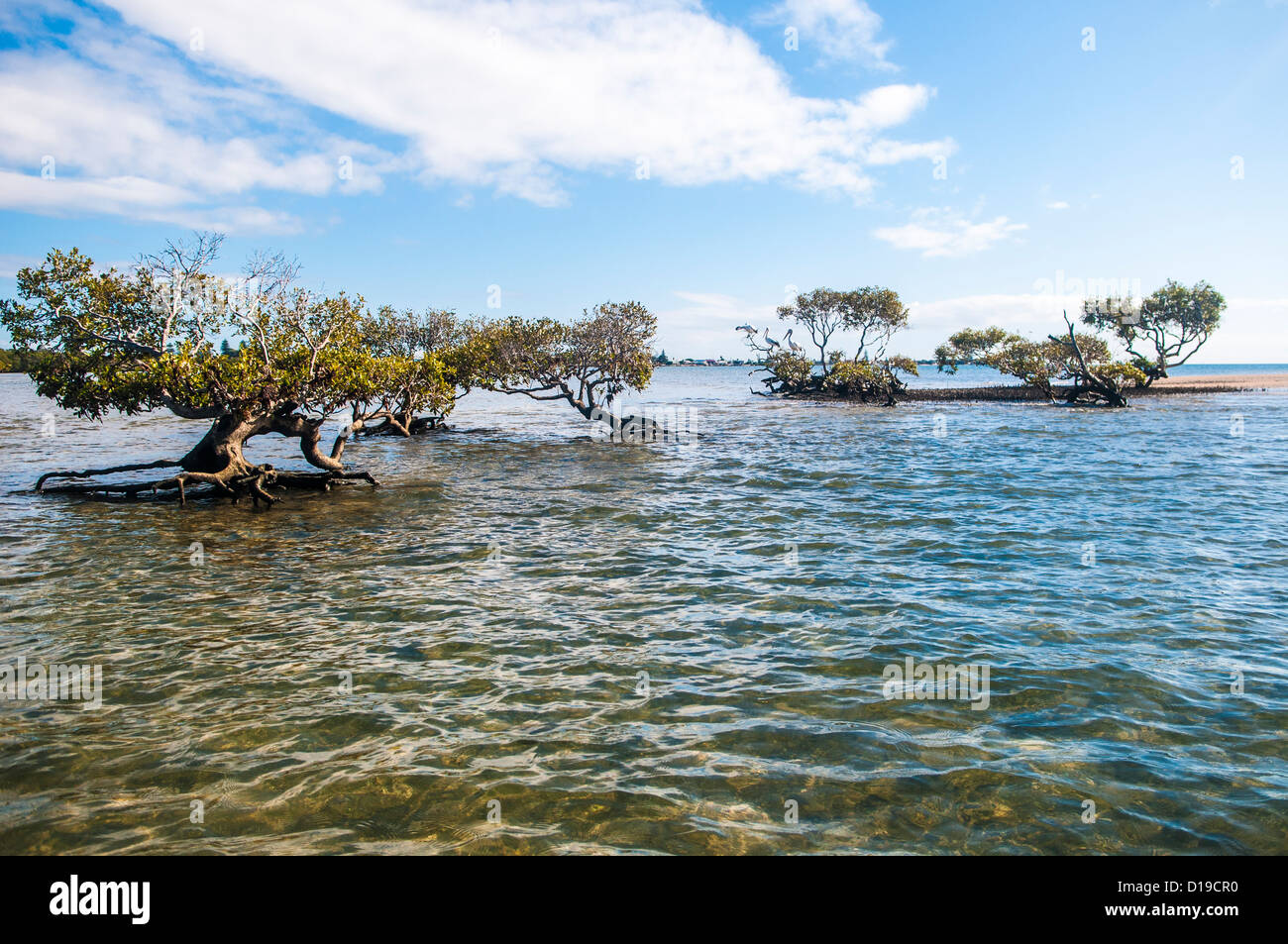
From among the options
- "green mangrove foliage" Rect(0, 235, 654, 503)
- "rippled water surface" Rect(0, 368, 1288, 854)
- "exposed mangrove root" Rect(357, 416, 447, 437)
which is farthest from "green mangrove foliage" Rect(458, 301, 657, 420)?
"rippled water surface" Rect(0, 368, 1288, 854)

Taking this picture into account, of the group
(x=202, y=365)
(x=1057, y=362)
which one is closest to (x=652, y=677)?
(x=202, y=365)

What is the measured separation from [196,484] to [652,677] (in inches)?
959

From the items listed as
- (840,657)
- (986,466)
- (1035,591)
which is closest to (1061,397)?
(986,466)

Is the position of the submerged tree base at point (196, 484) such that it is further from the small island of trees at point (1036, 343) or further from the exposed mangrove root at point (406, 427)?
the small island of trees at point (1036, 343)

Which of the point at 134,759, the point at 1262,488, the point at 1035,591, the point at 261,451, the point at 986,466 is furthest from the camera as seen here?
the point at 261,451

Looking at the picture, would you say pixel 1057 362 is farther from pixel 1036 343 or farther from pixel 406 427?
pixel 406 427

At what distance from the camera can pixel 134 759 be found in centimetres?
825

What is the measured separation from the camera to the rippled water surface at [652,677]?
717cm

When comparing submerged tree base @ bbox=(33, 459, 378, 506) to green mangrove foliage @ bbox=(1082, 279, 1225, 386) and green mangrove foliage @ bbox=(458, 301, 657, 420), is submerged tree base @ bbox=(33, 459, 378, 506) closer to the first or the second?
green mangrove foliage @ bbox=(458, 301, 657, 420)

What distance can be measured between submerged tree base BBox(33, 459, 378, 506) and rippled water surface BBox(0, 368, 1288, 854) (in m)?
1.77

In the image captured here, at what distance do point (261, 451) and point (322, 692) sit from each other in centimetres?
4046

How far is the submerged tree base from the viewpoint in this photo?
25625mm

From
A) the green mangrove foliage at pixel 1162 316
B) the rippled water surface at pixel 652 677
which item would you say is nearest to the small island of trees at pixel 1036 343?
the green mangrove foliage at pixel 1162 316
